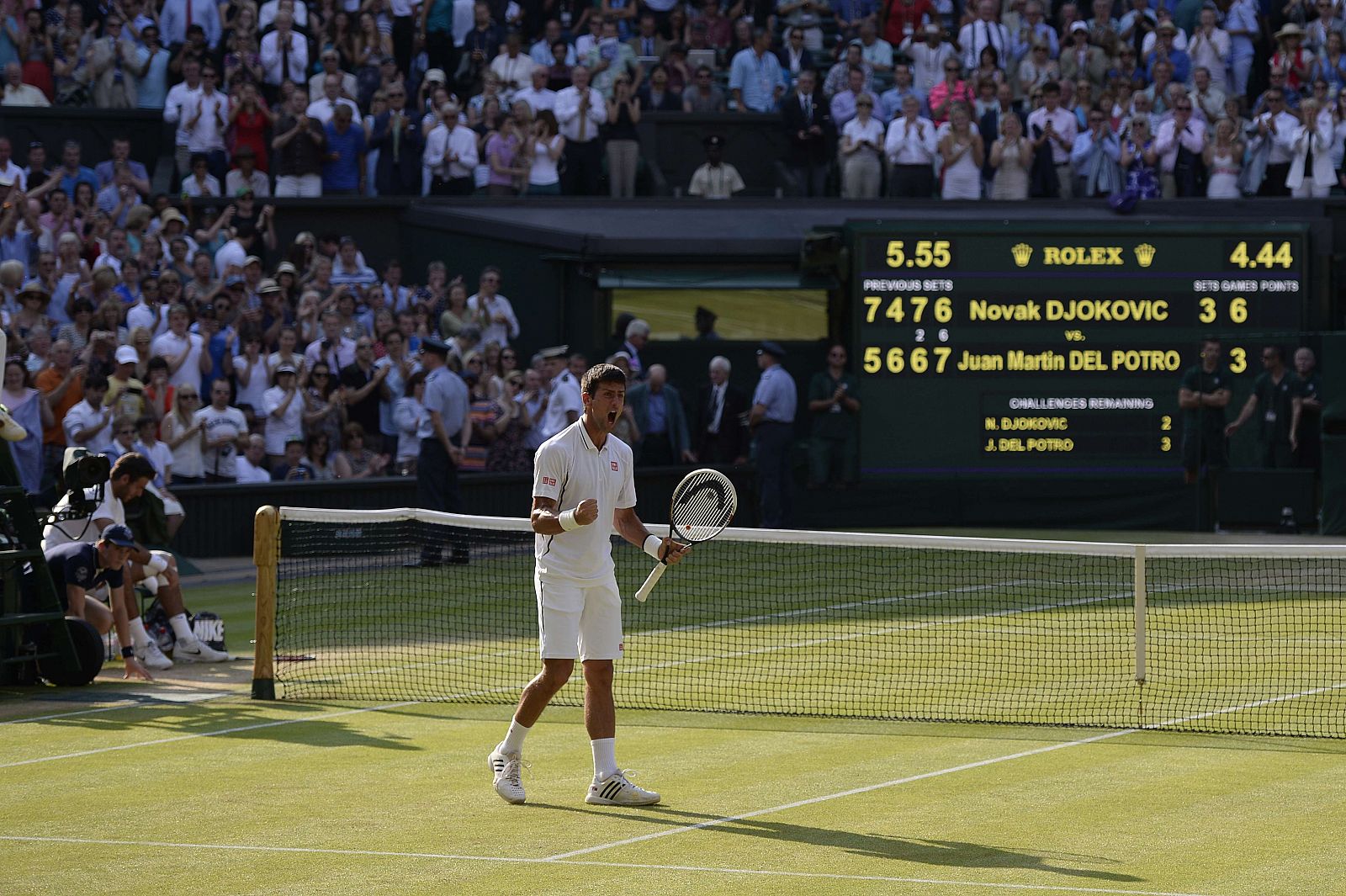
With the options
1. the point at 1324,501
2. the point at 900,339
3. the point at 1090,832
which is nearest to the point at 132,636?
the point at 1090,832

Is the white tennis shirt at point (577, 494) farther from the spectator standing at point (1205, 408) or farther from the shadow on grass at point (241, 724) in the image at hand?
the spectator standing at point (1205, 408)

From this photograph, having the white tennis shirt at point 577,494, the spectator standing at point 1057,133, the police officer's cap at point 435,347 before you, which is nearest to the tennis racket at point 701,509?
the white tennis shirt at point 577,494

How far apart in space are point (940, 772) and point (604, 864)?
271 cm

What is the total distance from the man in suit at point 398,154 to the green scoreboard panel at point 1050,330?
237 inches

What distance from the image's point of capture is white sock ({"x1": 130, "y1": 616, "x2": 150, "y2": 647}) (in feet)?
46.6

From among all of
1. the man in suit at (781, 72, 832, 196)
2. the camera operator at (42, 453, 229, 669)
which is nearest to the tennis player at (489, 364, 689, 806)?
the camera operator at (42, 453, 229, 669)

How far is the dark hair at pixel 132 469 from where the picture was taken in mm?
14125

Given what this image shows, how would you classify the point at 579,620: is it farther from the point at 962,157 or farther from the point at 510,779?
the point at 962,157

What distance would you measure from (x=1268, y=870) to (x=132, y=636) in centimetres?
879

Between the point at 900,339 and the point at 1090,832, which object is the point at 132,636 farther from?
the point at 900,339

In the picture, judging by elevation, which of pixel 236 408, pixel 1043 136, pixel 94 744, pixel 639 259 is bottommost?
pixel 94 744

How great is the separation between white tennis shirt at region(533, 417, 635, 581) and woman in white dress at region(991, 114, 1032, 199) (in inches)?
692

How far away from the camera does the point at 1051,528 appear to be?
80.6 ft

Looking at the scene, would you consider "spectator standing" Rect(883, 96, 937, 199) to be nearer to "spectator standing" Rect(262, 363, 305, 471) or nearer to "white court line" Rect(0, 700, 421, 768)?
"spectator standing" Rect(262, 363, 305, 471)
